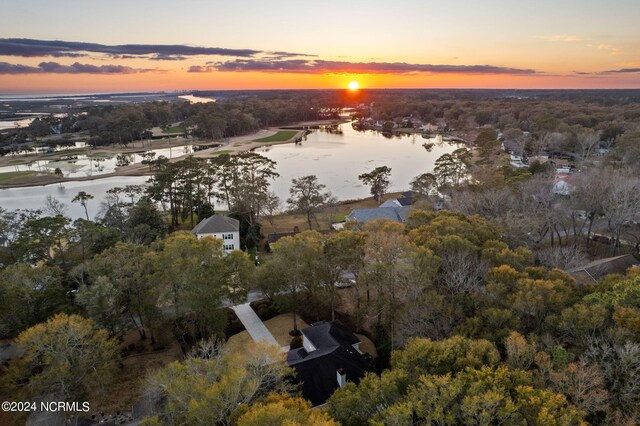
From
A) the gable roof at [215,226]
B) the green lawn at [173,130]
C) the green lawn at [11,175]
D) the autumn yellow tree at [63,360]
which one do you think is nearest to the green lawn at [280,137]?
the green lawn at [173,130]

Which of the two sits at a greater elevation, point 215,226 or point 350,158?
point 350,158

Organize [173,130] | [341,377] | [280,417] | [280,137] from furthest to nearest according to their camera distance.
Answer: [173,130], [280,137], [341,377], [280,417]

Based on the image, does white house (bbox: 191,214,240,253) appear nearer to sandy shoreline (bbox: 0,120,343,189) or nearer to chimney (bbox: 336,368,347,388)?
chimney (bbox: 336,368,347,388)

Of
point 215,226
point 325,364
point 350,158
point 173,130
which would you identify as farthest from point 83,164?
point 325,364

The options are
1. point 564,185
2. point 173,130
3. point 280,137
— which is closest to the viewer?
point 564,185

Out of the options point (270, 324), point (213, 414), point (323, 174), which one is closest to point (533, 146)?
point (323, 174)

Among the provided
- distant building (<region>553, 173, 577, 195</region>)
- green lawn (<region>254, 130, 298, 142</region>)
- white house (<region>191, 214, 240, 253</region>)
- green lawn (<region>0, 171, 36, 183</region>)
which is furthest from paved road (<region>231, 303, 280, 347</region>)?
green lawn (<region>254, 130, 298, 142</region>)

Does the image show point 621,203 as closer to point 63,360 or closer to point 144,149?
point 63,360

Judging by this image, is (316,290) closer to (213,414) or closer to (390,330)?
(390,330)
